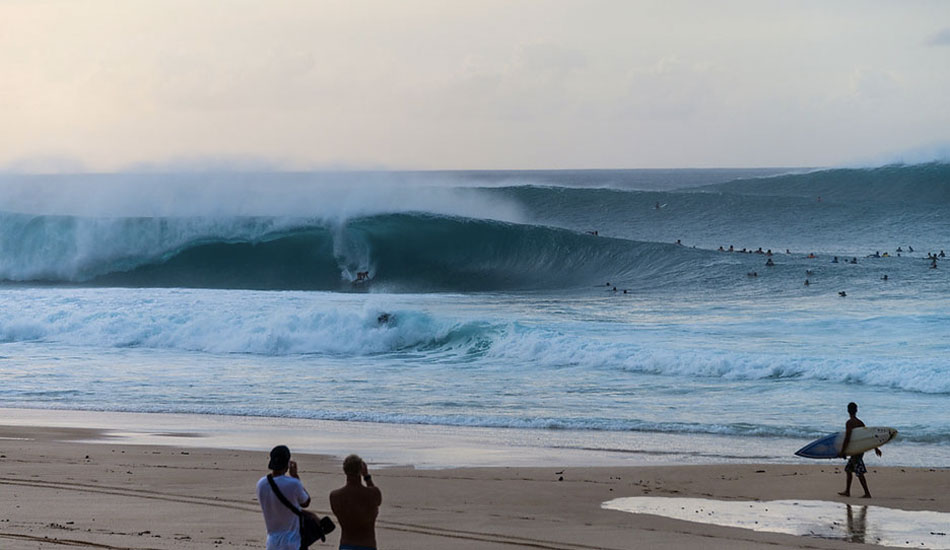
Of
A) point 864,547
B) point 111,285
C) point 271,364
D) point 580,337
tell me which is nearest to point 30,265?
point 111,285

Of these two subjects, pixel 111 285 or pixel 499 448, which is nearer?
pixel 499 448

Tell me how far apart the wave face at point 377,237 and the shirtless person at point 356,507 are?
62.8 ft

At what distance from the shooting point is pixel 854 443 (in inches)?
302

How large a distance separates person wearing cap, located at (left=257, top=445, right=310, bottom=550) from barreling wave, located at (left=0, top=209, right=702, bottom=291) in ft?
70.2

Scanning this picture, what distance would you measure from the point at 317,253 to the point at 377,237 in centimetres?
192

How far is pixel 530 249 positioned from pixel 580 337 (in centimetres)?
1279

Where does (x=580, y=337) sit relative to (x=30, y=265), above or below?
below

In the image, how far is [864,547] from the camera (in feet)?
19.0

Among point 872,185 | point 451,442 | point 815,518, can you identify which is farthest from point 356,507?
point 872,185

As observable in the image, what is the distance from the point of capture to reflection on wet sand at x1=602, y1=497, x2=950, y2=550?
612 centimetres

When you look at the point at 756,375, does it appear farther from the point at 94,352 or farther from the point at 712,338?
the point at 94,352

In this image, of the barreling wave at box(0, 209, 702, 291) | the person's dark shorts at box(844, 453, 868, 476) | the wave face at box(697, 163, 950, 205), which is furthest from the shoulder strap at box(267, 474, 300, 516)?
the wave face at box(697, 163, 950, 205)

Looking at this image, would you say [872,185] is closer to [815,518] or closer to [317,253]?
[317,253]

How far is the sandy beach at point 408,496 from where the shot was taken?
5.71 m
